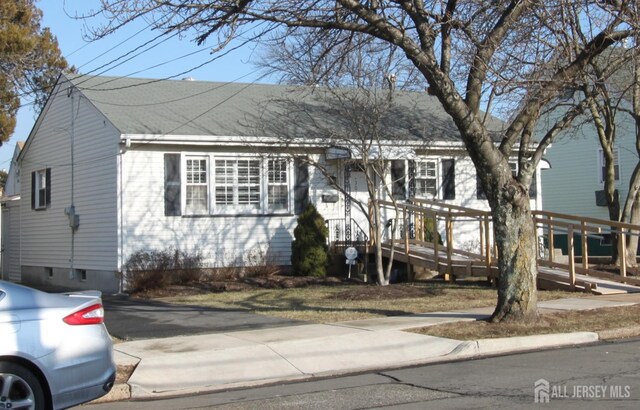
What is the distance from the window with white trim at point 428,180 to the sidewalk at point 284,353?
10927 mm

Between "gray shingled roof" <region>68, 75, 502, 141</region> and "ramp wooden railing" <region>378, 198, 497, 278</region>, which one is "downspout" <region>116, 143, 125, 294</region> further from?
"ramp wooden railing" <region>378, 198, 497, 278</region>

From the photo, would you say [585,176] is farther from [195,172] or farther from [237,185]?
[195,172]

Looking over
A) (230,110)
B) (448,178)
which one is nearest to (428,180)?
(448,178)

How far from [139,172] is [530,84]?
34.2 ft

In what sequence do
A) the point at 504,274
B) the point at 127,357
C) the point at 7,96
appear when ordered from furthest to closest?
the point at 7,96
the point at 504,274
the point at 127,357

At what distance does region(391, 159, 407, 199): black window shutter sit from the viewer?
22.6 metres

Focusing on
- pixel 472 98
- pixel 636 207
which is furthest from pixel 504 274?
pixel 636 207

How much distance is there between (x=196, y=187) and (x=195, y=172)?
390 millimetres

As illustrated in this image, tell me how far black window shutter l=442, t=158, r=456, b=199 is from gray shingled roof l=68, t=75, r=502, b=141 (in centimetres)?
82

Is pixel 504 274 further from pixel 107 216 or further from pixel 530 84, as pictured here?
pixel 107 216

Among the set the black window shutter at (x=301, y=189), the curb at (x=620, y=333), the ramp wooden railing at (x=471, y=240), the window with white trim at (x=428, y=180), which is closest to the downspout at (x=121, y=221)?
the black window shutter at (x=301, y=189)

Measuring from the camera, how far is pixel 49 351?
6695 mm

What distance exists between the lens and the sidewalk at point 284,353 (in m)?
9.41

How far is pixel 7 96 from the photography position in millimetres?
28969
